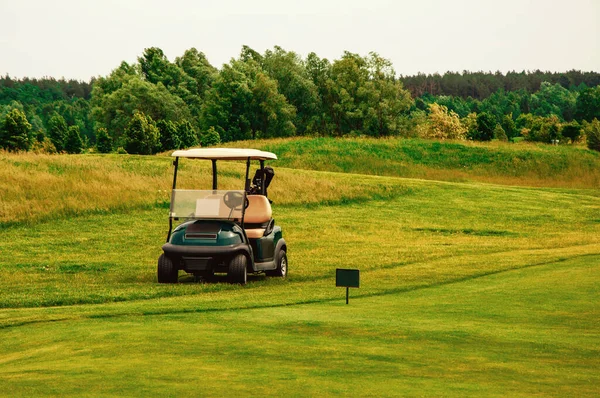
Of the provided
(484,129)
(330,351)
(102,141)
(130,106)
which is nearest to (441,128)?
(484,129)

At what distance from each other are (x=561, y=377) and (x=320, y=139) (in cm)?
6169

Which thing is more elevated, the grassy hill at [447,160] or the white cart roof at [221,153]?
the white cart roof at [221,153]

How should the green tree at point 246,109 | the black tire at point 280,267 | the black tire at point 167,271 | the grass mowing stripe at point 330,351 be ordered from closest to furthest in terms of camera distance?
the grass mowing stripe at point 330,351
the black tire at point 167,271
the black tire at point 280,267
the green tree at point 246,109

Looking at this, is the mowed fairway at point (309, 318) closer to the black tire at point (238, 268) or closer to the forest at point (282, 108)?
the black tire at point (238, 268)

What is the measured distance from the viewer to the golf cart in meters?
19.1

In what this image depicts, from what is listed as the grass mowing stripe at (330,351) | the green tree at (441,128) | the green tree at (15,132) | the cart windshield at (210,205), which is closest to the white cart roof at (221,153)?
the cart windshield at (210,205)

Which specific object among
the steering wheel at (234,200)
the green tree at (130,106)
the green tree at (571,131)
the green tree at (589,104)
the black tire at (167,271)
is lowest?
the black tire at (167,271)

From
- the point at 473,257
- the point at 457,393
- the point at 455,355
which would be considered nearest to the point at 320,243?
the point at 473,257

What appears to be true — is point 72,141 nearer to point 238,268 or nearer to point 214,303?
point 238,268

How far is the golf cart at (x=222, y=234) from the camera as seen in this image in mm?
19109

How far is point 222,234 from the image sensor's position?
19.2 m

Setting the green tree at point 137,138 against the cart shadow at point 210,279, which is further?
the green tree at point 137,138

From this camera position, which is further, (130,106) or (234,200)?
(130,106)

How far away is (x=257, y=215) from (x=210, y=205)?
122 centimetres
